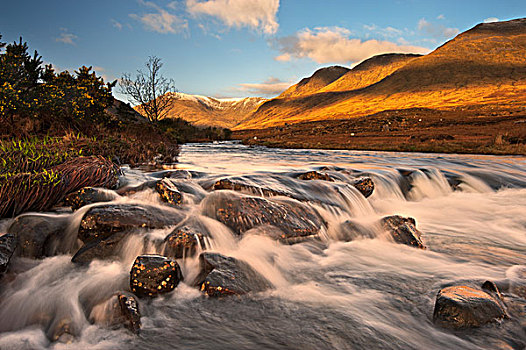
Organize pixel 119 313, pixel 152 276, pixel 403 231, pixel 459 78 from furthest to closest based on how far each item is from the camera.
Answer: pixel 459 78 < pixel 403 231 < pixel 152 276 < pixel 119 313

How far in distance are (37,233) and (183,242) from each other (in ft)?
6.66

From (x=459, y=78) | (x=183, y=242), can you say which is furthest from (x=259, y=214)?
(x=459, y=78)

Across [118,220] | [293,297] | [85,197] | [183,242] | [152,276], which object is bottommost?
[293,297]

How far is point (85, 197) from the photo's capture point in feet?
15.9

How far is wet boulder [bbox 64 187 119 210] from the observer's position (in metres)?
4.73

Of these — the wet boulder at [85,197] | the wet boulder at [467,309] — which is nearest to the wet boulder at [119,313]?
the wet boulder at [85,197]

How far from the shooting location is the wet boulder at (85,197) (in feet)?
15.5

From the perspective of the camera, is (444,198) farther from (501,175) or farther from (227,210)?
(227,210)

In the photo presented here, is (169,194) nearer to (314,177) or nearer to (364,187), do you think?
(314,177)

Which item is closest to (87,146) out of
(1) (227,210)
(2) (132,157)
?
(2) (132,157)

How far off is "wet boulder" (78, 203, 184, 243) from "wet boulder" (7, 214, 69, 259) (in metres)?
0.36

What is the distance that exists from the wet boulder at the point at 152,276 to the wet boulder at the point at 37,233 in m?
1.63

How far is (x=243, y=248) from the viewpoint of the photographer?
4.26 m

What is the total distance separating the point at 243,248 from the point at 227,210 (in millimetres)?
956
